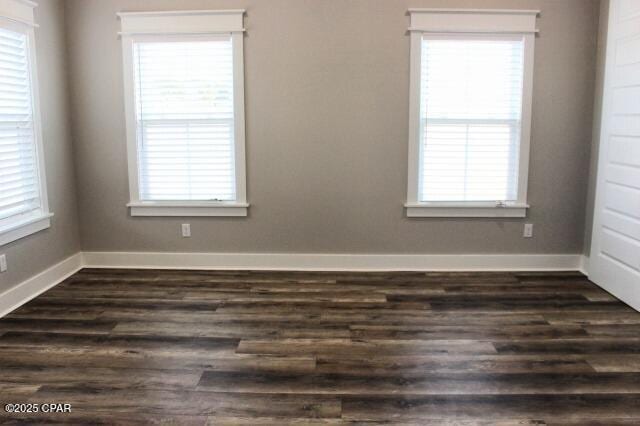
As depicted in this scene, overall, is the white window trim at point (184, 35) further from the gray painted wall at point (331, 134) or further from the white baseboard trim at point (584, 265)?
the white baseboard trim at point (584, 265)

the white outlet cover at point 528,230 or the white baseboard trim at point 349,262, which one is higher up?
the white outlet cover at point 528,230

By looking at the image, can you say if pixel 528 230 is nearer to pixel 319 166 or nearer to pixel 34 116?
pixel 319 166

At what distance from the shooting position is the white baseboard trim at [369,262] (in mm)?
4625

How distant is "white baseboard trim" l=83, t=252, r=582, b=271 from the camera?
15.2ft

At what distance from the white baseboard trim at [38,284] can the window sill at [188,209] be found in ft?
2.23

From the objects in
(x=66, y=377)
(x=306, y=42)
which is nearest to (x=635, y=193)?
(x=306, y=42)

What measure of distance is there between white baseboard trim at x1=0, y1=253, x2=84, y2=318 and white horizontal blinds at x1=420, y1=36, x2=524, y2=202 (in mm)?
2967

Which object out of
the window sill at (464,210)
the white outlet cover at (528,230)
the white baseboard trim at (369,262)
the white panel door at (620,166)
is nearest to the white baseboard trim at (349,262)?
Result: the white baseboard trim at (369,262)

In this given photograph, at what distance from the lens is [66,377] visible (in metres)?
2.78

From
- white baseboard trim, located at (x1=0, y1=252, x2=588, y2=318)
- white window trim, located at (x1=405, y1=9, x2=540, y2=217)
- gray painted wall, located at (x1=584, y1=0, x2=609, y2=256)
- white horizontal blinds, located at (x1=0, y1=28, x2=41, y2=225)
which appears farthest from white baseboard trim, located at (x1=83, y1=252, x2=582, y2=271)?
white horizontal blinds, located at (x1=0, y1=28, x2=41, y2=225)

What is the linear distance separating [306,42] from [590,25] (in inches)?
88.1

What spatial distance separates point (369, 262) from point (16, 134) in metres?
2.83

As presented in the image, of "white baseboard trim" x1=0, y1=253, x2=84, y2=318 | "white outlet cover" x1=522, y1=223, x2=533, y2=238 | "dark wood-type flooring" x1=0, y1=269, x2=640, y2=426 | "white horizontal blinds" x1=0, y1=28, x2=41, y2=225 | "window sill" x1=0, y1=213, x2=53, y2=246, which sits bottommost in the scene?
"dark wood-type flooring" x1=0, y1=269, x2=640, y2=426

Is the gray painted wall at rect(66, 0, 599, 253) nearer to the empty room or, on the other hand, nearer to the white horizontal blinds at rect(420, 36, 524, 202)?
the empty room
